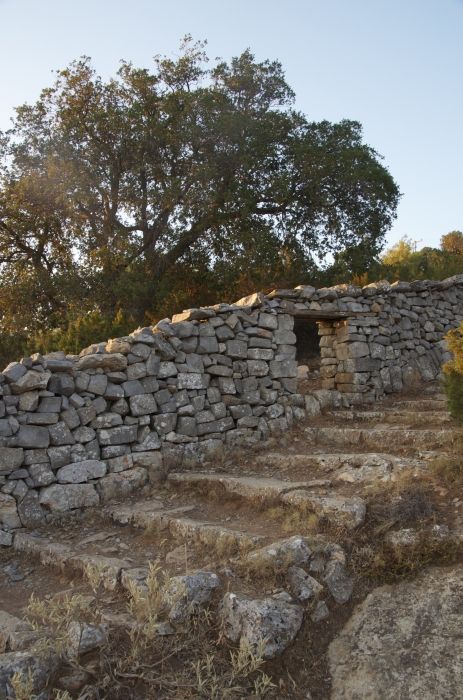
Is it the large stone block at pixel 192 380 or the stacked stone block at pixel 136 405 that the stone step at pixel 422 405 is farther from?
the large stone block at pixel 192 380

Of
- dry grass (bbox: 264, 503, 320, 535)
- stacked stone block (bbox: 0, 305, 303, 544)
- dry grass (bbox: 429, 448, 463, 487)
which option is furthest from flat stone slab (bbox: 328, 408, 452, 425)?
dry grass (bbox: 264, 503, 320, 535)

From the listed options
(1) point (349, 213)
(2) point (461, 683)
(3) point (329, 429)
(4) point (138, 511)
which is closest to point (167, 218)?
(1) point (349, 213)

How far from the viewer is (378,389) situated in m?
9.12

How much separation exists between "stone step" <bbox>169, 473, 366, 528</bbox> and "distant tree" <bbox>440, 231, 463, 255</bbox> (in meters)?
17.4

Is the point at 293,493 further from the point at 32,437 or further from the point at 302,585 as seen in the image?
the point at 32,437

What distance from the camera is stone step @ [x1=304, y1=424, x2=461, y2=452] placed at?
20.0 feet

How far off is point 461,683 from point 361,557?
3.69 feet

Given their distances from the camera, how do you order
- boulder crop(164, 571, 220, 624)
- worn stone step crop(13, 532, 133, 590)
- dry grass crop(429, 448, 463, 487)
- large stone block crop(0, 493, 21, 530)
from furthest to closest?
large stone block crop(0, 493, 21, 530) < dry grass crop(429, 448, 463, 487) < worn stone step crop(13, 532, 133, 590) < boulder crop(164, 571, 220, 624)

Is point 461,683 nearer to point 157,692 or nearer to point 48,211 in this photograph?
point 157,692

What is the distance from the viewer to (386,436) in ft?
21.8

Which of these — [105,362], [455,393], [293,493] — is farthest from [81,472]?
[455,393]

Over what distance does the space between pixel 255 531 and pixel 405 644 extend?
1630 millimetres

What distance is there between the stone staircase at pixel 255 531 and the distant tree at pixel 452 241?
50.4 feet

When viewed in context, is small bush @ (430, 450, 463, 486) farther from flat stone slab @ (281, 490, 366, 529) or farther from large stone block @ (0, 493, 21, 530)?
large stone block @ (0, 493, 21, 530)
